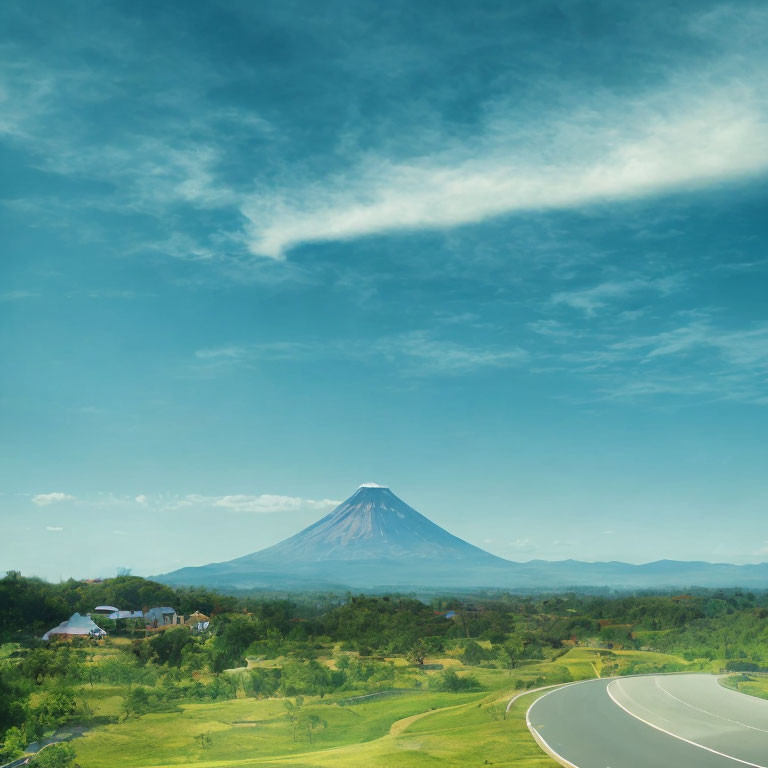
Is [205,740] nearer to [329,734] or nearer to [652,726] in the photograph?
[329,734]

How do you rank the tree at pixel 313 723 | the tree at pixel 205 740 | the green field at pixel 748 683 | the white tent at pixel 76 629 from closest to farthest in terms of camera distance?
1. the tree at pixel 205 740
2. the tree at pixel 313 723
3. the green field at pixel 748 683
4. the white tent at pixel 76 629

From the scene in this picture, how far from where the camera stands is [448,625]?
86562mm

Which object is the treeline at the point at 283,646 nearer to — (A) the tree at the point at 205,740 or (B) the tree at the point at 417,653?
(B) the tree at the point at 417,653

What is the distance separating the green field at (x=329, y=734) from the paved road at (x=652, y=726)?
1476 millimetres

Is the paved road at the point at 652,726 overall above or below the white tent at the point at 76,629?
below

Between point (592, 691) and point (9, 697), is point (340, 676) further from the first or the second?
point (9, 697)

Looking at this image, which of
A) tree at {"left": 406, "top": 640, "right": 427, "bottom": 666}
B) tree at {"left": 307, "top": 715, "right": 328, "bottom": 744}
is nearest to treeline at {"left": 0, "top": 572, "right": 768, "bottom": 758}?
tree at {"left": 406, "top": 640, "right": 427, "bottom": 666}

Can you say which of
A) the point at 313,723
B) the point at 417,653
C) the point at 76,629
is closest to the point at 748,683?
the point at 313,723

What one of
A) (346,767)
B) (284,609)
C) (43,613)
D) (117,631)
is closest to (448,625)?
(284,609)

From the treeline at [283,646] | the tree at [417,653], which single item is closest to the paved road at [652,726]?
the treeline at [283,646]

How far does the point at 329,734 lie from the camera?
117 feet

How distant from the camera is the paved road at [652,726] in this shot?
2550 centimetres

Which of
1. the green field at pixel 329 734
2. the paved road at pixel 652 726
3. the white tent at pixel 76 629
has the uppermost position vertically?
the white tent at pixel 76 629

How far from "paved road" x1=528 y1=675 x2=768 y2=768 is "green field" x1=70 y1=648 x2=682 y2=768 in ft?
4.84
